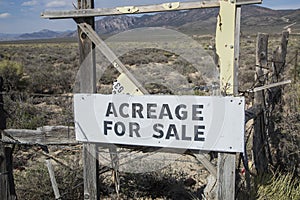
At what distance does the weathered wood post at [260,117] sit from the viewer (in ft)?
15.2

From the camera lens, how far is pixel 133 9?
9.14 ft

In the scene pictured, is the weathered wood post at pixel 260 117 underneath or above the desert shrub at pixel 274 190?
above

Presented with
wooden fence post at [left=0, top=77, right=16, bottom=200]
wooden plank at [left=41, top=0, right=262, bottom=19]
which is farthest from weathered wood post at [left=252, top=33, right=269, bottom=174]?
wooden fence post at [left=0, top=77, right=16, bottom=200]

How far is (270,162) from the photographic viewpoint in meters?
5.14

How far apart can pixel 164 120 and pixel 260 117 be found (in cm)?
239

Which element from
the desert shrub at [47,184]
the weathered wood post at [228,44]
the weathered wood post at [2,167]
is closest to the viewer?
the weathered wood post at [228,44]

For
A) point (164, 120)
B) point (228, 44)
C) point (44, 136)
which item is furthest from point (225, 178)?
Result: point (44, 136)

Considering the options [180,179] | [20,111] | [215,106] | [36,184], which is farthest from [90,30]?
[20,111]

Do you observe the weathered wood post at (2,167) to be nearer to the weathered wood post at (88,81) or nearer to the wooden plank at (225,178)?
the weathered wood post at (88,81)

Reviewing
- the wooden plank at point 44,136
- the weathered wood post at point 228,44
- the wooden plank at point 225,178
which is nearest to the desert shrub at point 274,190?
the wooden plank at point 225,178

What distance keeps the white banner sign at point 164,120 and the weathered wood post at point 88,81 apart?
12cm

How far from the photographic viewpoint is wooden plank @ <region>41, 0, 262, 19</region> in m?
2.61

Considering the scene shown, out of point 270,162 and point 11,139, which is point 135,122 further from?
point 270,162

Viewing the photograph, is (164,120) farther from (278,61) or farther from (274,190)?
(278,61)
